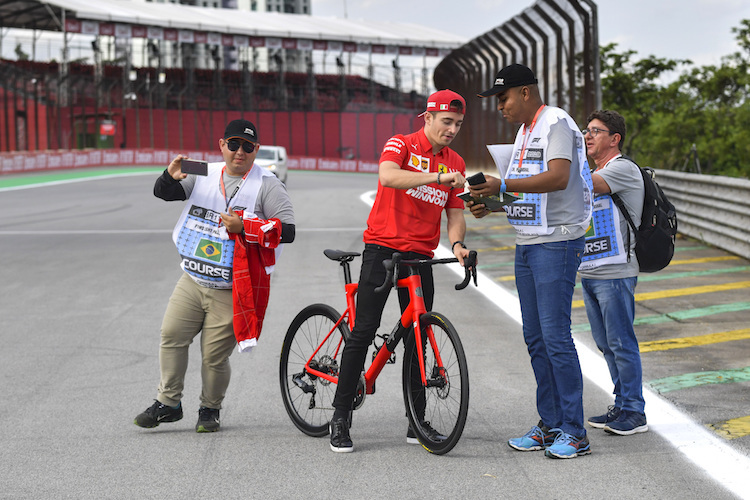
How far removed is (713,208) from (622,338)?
891cm

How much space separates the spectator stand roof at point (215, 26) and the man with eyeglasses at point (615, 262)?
196 ft

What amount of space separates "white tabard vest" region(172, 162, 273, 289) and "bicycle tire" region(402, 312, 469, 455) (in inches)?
45.3

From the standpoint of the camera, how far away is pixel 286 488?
4.29 m

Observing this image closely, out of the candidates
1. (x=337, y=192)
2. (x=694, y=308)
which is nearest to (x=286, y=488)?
(x=694, y=308)

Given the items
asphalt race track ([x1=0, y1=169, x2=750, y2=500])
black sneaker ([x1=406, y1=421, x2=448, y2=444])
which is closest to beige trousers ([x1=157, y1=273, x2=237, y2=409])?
asphalt race track ([x1=0, y1=169, x2=750, y2=500])

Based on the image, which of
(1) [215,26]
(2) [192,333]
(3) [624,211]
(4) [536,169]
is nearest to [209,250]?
(2) [192,333]

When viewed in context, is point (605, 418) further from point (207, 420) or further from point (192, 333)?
point (192, 333)

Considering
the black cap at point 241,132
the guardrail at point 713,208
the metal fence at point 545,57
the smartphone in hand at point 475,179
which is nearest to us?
the smartphone in hand at point 475,179

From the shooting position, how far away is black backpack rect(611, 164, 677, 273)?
205 inches

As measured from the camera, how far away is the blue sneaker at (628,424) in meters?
5.05

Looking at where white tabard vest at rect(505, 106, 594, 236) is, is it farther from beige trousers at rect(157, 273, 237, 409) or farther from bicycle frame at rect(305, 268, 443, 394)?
beige trousers at rect(157, 273, 237, 409)

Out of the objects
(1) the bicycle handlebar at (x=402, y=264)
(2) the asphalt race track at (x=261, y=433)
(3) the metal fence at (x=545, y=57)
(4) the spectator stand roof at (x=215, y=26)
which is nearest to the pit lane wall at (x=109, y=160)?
(4) the spectator stand roof at (x=215, y=26)

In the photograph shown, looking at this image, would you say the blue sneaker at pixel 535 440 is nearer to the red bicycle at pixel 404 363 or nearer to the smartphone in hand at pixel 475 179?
the red bicycle at pixel 404 363

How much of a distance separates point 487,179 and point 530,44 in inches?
641
